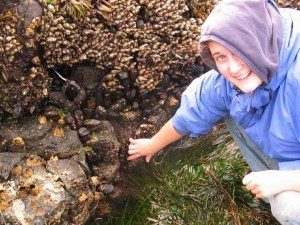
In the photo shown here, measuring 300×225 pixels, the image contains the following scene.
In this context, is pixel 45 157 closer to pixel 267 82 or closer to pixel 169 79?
pixel 169 79

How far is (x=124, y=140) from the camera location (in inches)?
162

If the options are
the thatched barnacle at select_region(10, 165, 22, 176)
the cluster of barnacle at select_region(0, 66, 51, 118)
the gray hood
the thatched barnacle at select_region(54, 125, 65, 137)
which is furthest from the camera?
the thatched barnacle at select_region(54, 125, 65, 137)

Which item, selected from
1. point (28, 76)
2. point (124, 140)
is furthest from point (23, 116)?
point (124, 140)

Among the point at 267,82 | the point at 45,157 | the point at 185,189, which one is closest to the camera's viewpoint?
the point at 267,82

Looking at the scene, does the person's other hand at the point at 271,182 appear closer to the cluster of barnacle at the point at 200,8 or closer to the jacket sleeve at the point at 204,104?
the jacket sleeve at the point at 204,104

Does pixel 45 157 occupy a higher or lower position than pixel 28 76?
lower

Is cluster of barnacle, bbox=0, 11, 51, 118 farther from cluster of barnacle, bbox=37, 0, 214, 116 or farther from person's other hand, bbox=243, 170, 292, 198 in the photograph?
person's other hand, bbox=243, 170, 292, 198

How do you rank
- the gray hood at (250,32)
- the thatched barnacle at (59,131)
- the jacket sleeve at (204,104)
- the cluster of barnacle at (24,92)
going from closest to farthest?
the gray hood at (250,32) < the jacket sleeve at (204,104) < the cluster of barnacle at (24,92) < the thatched barnacle at (59,131)

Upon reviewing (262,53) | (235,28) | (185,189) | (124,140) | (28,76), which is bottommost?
(185,189)

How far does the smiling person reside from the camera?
2352 millimetres

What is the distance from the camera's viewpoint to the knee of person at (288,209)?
8.86 ft

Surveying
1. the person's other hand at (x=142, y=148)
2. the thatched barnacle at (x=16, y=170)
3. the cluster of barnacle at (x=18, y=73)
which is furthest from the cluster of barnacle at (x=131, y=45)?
the thatched barnacle at (x=16, y=170)

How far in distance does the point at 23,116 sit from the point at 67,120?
0.37 m

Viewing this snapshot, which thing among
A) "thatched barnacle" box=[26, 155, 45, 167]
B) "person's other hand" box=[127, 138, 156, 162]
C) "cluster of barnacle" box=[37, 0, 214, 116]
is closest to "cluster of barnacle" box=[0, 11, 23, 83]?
"cluster of barnacle" box=[37, 0, 214, 116]
